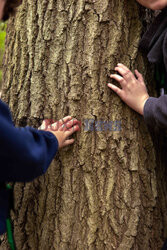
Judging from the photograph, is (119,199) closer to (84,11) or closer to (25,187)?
(25,187)

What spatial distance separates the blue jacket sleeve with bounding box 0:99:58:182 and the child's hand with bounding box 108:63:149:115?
1.76 ft

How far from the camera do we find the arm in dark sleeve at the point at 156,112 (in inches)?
54.4

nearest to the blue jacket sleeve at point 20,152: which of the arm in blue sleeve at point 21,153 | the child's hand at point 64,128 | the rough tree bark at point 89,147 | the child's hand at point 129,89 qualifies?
the arm in blue sleeve at point 21,153

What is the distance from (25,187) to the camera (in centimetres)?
162

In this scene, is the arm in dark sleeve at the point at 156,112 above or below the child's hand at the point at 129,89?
→ below

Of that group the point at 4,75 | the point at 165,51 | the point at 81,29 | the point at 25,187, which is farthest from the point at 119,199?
the point at 4,75

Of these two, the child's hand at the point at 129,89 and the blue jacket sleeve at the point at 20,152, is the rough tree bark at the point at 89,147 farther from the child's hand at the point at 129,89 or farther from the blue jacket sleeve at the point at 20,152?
the blue jacket sleeve at the point at 20,152

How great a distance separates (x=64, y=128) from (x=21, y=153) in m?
0.37

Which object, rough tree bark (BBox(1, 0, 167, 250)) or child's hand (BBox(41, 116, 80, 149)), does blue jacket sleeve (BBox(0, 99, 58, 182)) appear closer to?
child's hand (BBox(41, 116, 80, 149))

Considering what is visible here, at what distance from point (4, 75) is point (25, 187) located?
77 centimetres

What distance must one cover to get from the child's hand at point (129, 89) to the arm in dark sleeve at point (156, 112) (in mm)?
56

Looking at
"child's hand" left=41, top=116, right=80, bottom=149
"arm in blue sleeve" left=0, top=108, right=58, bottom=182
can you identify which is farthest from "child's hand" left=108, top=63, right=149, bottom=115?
"arm in blue sleeve" left=0, top=108, right=58, bottom=182

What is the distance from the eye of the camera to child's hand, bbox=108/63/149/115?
1.51 meters

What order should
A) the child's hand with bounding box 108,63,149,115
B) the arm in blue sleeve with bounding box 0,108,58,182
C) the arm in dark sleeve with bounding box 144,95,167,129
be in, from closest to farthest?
the arm in blue sleeve with bounding box 0,108,58,182, the arm in dark sleeve with bounding box 144,95,167,129, the child's hand with bounding box 108,63,149,115
